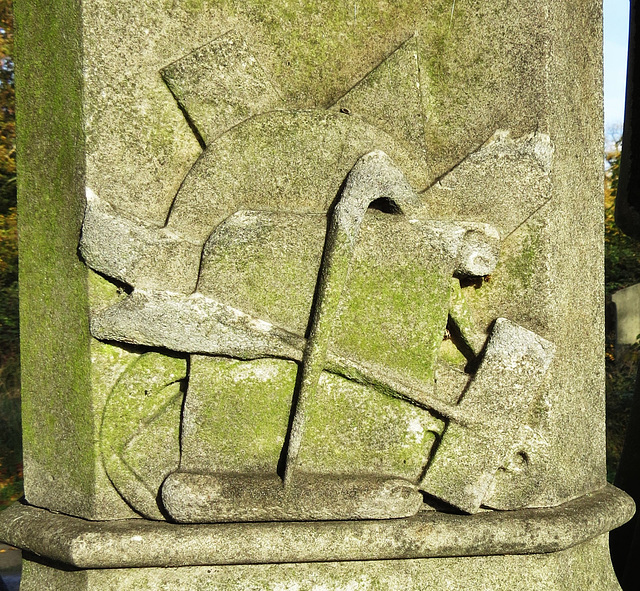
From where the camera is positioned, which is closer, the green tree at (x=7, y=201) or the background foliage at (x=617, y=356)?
the background foliage at (x=617, y=356)

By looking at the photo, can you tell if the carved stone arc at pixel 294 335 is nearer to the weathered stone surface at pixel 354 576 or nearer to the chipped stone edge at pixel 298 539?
the chipped stone edge at pixel 298 539

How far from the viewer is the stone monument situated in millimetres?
2219

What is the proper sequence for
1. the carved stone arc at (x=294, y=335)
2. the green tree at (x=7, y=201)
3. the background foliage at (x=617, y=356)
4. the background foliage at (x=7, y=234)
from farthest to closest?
the green tree at (x=7, y=201) < the background foliage at (x=7, y=234) < the background foliage at (x=617, y=356) < the carved stone arc at (x=294, y=335)

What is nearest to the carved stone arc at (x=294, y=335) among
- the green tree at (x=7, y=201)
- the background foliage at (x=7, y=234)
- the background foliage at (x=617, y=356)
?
the background foliage at (x=617, y=356)

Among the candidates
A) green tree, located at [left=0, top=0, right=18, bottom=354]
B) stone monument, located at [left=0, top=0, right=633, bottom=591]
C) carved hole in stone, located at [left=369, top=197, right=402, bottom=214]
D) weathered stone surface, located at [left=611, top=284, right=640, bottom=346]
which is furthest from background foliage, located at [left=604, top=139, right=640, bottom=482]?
green tree, located at [left=0, top=0, right=18, bottom=354]

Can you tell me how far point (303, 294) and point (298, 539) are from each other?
29.0 inches

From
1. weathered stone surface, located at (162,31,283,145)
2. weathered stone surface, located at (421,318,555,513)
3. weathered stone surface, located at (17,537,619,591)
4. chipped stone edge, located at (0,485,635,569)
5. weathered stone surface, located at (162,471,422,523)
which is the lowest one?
weathered stone surface, located at (17,537,619,591)

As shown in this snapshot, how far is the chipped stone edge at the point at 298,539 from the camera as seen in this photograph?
2.20m

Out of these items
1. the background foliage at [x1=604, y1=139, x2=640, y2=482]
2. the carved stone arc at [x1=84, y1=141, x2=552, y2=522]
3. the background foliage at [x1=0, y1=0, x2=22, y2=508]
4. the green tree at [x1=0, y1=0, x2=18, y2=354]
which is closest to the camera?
the carved stone arc at [x1=84, y1=141, x2=552, y2=522]

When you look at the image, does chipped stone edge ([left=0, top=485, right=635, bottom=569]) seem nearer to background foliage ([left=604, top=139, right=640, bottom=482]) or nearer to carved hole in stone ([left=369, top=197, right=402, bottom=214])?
carved hole in stone ([left=369, top=197, right=402, bottom=214])

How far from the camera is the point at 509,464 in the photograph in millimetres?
2359

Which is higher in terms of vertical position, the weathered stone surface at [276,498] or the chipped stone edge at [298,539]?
the weathered stone surface at [276,498]

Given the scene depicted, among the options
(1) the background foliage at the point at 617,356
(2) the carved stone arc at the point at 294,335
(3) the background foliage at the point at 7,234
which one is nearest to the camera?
(2) the carved stone arc at the point at 294,335

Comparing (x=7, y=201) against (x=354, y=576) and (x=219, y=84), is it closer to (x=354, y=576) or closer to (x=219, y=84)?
(x=219, y=84)
